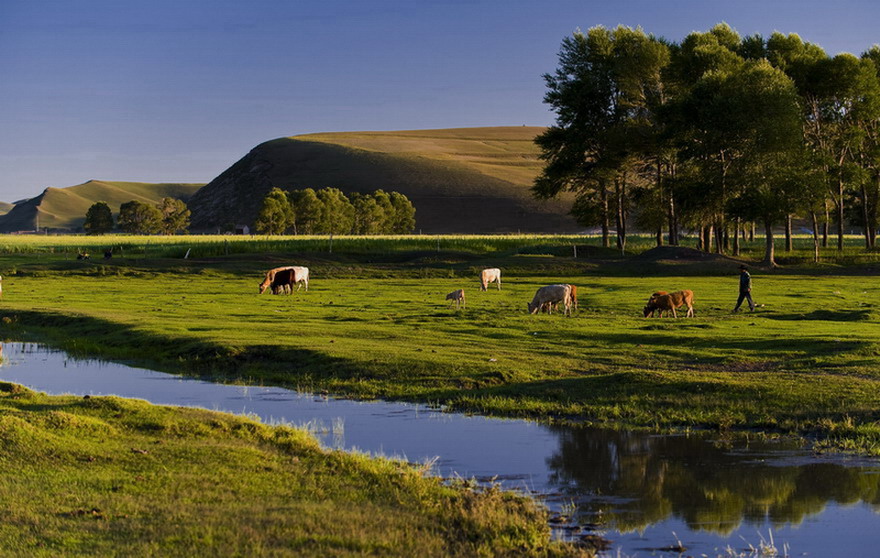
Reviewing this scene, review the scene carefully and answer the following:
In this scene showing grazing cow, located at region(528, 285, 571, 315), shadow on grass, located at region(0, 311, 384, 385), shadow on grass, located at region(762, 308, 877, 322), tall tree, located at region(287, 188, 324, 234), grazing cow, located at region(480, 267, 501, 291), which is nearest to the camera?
shadow on grass, located at region(0, 311, 384, 385)

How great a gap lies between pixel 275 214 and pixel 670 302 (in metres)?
136

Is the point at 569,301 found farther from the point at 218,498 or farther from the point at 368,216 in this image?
the point at 368,216

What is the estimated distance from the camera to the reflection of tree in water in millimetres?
14078

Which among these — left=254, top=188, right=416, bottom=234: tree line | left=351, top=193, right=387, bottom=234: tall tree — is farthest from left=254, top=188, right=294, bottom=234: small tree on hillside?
left=351, top=193, right=387, bottom=234: tall tree

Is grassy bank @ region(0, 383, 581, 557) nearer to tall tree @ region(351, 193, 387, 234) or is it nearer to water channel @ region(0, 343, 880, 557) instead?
water channel @ region(0, 343, 880, 557)

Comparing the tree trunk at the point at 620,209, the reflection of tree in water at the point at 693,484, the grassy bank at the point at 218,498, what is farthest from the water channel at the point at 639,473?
the tree trunk at the point at 620,209

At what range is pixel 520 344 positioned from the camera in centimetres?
3111

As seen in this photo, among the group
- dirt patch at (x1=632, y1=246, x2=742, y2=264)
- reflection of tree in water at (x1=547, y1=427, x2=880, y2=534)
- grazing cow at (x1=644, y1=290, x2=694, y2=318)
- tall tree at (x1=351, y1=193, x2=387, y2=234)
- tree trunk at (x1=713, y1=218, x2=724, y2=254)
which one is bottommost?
reflection of tree in water at (x1=547, y1=427, x2=880, y2=534)

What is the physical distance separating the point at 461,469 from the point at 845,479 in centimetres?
621

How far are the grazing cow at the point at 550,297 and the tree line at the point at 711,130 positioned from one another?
124 feet

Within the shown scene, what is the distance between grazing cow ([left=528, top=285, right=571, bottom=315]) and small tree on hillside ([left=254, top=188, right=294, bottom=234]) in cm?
13100

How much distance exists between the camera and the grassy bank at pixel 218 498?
11.1m

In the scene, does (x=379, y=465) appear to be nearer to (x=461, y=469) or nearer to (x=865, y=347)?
(x=461, y=469)

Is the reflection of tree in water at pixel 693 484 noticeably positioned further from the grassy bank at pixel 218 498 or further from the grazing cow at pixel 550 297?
the grazing cow at pixel 550 297
